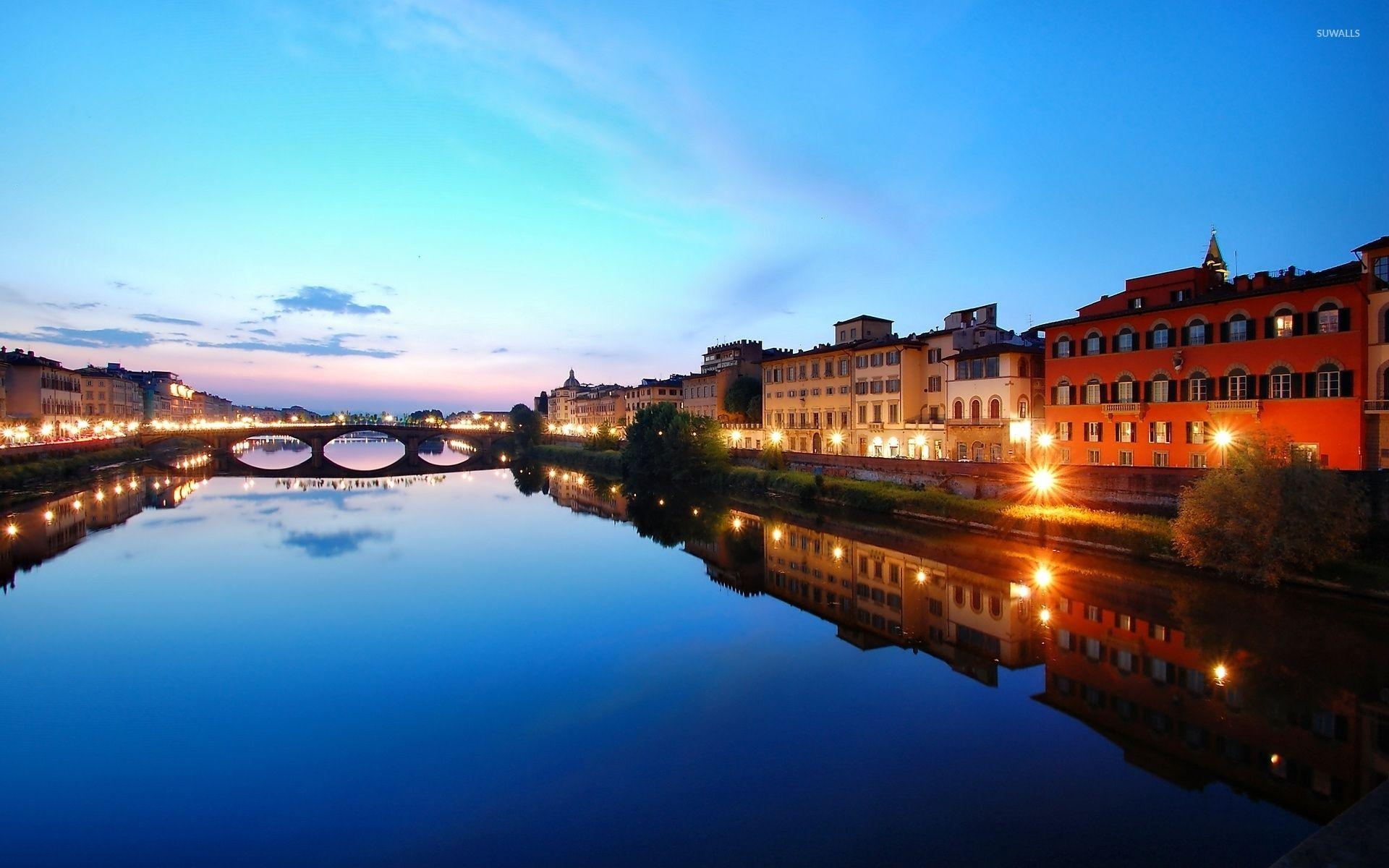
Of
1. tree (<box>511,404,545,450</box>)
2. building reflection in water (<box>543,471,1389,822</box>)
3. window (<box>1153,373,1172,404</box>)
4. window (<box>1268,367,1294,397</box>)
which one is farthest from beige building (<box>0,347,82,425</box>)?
window (<box>1268,367,1294,397</box>)

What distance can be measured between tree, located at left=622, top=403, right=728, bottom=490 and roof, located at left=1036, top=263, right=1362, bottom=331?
87.3ft

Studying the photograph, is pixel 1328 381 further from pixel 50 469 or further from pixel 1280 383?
pixel 50 469

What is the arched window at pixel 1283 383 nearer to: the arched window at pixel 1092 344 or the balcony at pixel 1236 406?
the balcony at pixel 1236 406

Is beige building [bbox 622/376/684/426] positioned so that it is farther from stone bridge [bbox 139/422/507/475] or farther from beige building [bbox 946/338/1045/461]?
beige building [bbox 946/338/1045/461]

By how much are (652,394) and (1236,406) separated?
206ft

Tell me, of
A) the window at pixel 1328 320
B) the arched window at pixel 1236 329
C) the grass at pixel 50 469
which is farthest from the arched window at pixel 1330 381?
the grass at pixel 50 469

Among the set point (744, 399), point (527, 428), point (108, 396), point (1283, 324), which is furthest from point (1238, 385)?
point (108, 396)

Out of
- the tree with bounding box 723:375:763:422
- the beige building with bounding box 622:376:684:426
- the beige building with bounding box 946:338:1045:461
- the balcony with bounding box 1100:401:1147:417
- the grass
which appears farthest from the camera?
the beige building with bounding box 622:376:684:426

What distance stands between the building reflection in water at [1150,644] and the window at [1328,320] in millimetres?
10896

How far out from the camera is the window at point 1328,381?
2419cm

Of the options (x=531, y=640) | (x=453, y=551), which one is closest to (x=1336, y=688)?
(x=531, y=640)

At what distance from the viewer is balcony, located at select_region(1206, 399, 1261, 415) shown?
85.4 ft

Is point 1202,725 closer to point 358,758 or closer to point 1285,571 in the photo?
point 1285,571

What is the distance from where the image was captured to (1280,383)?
2564cm
